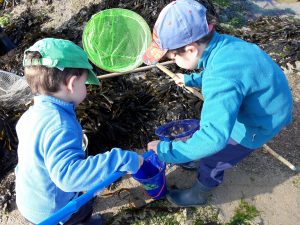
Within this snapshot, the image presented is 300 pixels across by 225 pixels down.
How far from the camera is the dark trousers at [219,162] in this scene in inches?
110

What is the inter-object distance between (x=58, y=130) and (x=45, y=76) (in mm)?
313

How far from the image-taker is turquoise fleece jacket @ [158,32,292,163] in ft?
7.10

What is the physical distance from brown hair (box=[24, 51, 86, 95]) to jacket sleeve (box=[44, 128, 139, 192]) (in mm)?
260

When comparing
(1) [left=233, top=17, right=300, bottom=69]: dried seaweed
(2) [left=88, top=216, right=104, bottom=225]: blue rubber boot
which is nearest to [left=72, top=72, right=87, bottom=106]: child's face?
(2) [left=88, top=216, right=104, bottom=225]: blue rubber boot

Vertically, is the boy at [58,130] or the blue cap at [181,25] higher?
the blue cap at [181,25]

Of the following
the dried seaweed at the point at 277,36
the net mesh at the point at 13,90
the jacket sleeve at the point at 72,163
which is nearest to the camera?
the jacket sleeve at the point at 72,163

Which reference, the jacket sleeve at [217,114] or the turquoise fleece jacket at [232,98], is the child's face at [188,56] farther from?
the jacket sleeve at [217,114]

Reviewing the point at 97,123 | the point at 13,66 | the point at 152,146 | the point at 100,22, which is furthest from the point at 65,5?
the point at 152,146

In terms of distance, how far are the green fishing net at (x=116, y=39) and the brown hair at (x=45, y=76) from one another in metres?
1.56

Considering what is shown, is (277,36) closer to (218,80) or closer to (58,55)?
(218,80)

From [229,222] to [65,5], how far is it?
3732 mm

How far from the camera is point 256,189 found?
3354mm

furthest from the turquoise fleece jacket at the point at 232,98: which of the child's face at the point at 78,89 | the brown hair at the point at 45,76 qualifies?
the brown hair at the point at 45,76

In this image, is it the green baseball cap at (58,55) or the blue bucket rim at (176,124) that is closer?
the green baseball cap at (58,55)
